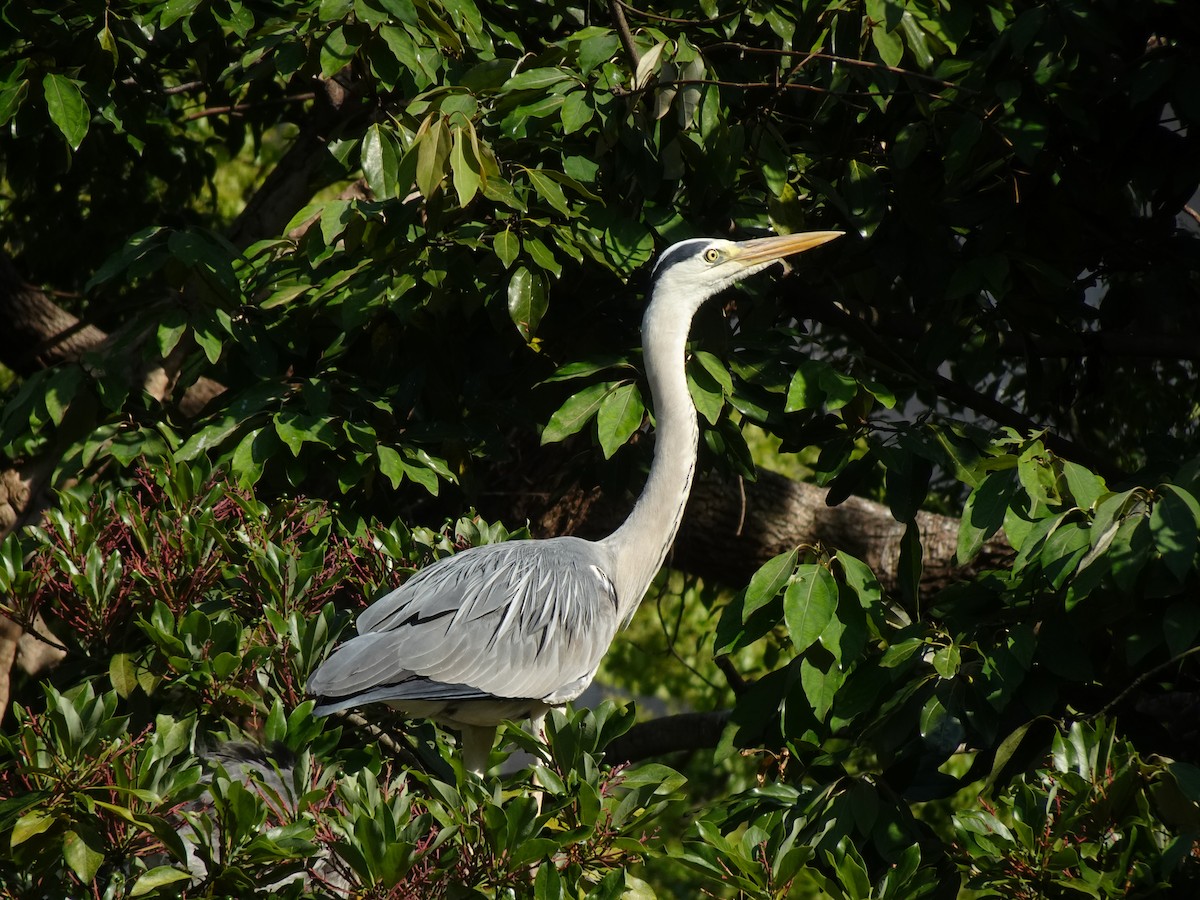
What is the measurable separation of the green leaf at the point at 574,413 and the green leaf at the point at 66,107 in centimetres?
159

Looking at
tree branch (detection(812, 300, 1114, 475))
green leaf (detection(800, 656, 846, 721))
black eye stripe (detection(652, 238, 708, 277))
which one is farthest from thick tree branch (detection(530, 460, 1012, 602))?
green leaf (detection(800, 656, 846, 721))

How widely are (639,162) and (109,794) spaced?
2183mm

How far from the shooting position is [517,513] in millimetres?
5113

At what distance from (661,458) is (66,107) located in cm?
199

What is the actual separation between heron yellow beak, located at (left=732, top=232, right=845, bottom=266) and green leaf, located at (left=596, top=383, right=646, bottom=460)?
0.53 metres

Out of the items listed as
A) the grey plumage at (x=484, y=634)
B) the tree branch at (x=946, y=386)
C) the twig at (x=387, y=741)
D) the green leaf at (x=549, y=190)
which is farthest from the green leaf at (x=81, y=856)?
the tree branch at (x=946, y=386)

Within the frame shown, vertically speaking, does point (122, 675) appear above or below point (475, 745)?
above

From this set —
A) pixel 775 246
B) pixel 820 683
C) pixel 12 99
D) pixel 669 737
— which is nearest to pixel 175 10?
pixel 12 99

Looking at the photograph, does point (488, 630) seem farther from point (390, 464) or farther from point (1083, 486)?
point (1083, 486)

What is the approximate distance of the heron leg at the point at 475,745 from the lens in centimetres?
354

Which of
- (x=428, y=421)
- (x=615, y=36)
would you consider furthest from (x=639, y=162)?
(x=428, y=421)

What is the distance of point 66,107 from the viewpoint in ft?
12.2

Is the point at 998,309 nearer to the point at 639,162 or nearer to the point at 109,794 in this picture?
the point at 639,162

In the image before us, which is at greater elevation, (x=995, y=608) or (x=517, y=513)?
(x=995, y=608)
